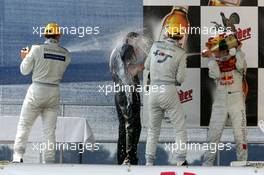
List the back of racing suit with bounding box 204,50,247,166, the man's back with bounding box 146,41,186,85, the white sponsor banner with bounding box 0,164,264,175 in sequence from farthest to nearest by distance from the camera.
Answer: the back of racing suit with bounding box 204,50,247,166
the man's back with bounding box 146,41,186,85
the white sponsor banner with bounding box 0,164,264,175

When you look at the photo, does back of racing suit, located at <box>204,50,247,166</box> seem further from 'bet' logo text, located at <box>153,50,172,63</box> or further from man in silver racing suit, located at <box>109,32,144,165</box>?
man in silver racing suit, located at <box>109,32,144,165</box>

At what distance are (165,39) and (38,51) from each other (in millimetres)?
1136

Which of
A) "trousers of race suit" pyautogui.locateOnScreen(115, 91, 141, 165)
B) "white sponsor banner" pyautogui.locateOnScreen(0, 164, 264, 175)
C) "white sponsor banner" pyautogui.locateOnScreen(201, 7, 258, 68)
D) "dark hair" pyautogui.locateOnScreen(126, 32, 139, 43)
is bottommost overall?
"white sponsor banner" pyautogui.locateOnScreen(0, 164, 264, 175)

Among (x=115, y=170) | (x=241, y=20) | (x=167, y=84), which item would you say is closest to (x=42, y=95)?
(x=167, y=84)

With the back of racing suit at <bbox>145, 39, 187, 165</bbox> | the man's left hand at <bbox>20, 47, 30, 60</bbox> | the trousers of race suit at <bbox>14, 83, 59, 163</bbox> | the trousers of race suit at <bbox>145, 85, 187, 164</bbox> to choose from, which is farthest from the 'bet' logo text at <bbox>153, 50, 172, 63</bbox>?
the man's left hand at <bbox>20, 47, 30, 60</bbox>

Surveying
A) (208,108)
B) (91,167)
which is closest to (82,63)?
(208,108)

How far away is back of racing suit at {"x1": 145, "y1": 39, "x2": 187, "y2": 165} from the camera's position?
21.0ft

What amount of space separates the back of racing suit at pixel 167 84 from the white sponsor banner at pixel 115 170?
4.31 feet

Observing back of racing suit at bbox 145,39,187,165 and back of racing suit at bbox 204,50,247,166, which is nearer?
back of racing suit at bbox 145,39,187,165

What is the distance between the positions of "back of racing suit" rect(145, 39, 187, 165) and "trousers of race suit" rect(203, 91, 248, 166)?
0.45 m

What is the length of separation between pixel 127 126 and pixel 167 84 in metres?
0.75

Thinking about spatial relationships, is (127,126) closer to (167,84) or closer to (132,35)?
(167,84)

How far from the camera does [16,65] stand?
7082mm

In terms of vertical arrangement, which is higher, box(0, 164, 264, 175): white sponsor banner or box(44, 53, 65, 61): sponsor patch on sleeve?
box(44, 53, 65, 61): sponsor patch on sleeve
